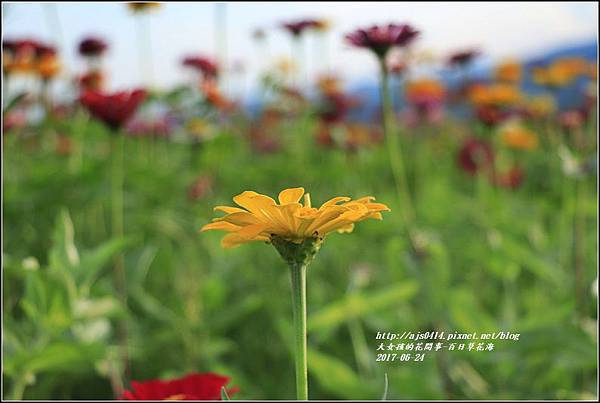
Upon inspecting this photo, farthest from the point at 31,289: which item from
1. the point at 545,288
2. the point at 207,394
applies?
the point at 545,288

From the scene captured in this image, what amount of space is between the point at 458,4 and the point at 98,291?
1.37 ft

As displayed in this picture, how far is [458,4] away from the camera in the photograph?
1.82ft

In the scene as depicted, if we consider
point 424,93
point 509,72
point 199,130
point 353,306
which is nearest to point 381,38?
point 353,306

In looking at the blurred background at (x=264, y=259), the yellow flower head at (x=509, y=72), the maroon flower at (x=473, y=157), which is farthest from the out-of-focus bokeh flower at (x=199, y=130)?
the yellow flower head at (x=509, y=72)

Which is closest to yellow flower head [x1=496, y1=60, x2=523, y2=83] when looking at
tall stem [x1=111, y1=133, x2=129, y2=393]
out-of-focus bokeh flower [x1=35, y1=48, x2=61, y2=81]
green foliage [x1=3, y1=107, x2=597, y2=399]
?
green foliage [x1=3, y1=107, x2=597, y2=399]

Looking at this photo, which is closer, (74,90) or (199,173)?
(74,90)

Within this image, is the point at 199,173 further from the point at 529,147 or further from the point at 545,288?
the point at 529,147

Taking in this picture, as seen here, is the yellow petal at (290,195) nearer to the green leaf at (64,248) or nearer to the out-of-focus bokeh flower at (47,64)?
the green leaf at (64,248)

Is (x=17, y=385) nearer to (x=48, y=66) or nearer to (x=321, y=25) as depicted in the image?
(x=321, y=25)

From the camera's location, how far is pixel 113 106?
68cm

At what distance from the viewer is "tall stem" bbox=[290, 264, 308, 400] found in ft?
0.96

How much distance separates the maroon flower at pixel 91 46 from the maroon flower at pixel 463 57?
21.3 inches

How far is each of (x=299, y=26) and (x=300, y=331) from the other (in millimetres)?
525

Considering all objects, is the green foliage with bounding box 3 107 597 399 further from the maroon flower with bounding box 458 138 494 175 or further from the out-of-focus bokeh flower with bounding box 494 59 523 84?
the out-of-focus bokeh flower with bounding box 494 59 523 84
